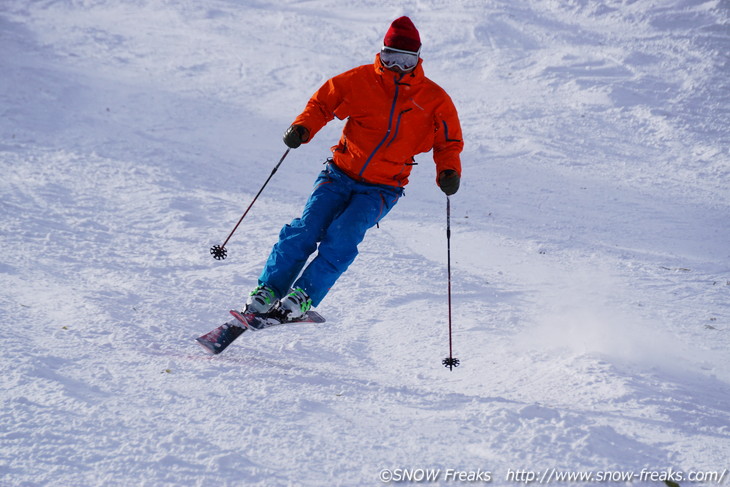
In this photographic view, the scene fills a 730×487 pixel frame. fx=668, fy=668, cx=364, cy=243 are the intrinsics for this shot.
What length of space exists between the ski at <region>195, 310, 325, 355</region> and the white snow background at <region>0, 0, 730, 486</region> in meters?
0.13

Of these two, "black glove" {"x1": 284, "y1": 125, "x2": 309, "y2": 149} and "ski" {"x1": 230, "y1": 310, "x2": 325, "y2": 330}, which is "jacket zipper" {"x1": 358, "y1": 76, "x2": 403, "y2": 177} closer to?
"black glove" {"x1": 284, "y1": 125, "x2": 309, "y2": 149}

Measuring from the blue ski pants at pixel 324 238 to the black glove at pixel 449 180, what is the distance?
445 millimetres

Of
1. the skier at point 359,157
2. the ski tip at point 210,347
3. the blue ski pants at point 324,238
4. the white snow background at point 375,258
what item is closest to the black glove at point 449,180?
the skier at point 359,157

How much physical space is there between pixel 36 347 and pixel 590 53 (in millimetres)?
10889

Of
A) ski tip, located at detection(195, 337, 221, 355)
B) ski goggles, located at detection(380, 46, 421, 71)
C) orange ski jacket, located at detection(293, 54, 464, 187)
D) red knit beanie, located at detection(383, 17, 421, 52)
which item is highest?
red knit beanie, located at detection(383, 17, 421, 52)

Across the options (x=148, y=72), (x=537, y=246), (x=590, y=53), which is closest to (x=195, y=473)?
(x=537, y=246)

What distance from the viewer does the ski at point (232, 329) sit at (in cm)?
408

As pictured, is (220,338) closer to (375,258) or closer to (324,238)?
(324,238)

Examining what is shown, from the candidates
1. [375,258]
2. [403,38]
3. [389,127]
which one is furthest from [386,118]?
[375,258]

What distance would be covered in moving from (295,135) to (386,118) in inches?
24.2

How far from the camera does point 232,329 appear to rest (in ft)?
13.8

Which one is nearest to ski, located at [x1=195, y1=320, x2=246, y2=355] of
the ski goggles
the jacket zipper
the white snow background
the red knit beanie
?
the white snow background

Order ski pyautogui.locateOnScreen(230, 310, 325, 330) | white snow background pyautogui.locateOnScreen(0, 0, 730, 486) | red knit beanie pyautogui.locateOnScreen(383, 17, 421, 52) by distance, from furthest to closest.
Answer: red knit beanie pyautogui.locateOnScreen(383, 17, 421, 52), ski pyautogui.locateOnScreen(230, 310, 325, 330), white snow background pyautogui.locateOnScreen(0, 0, 730, 486)

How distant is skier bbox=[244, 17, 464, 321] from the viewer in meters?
4.32
